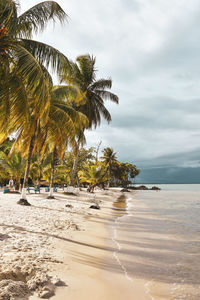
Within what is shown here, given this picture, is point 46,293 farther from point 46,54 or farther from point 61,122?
point 61,122

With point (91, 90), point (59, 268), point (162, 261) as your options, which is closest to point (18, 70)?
point (59, 268)

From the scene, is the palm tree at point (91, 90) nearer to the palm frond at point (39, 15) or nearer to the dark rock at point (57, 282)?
the palm frond at point (39, 15)

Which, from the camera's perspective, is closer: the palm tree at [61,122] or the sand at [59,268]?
the sand at [59,268]

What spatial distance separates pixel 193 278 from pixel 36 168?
23.9m

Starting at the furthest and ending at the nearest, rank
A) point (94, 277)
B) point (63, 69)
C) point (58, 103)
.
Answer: point (58, 103) → point (63, 69) → point (94, 277)

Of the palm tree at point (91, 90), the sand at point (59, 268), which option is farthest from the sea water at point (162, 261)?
the palm tree at point (91, 90)

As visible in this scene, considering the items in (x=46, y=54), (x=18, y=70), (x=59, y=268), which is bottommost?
(x=59, y=268)

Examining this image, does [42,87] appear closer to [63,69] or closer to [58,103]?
[63,69]

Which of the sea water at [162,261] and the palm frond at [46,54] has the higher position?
the palm frond at [46,54]

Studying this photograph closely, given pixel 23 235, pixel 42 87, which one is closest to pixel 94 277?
pixel 23 235

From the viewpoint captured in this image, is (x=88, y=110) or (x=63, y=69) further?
(x=88, y=110)

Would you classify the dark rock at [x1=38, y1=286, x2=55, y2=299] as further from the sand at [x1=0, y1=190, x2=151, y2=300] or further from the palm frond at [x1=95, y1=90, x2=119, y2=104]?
the palm frond at [x1=95, y1=90, x2=119, y2=104]

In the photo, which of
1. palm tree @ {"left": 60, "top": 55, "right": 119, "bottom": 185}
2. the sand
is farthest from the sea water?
palm tree @ {"left": 60, "top": 55, "right": 119, "bottom": 185}

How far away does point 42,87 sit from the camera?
18.9 feet
